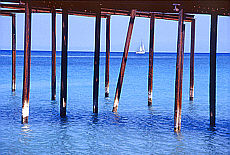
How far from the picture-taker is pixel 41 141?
29.8 ft

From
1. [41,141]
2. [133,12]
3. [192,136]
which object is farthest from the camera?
[133,12]

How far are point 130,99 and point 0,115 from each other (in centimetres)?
649

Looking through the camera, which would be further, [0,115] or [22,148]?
[0,115]

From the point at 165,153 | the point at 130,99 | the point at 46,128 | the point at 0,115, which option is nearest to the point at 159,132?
the point at 165,153

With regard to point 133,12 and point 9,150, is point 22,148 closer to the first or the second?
point 9,150

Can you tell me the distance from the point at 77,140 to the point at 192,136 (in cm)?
300

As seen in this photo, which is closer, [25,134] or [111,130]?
[25,134]

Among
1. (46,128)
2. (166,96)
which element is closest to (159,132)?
(46,128)

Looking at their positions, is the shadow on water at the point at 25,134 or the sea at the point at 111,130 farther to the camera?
the shadow on water at the point at 25,134

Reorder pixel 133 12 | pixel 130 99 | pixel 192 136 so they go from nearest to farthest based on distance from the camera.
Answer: pixel 192 136
pixel 133 12
pixel 130 99

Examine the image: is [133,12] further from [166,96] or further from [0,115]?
[166,96]

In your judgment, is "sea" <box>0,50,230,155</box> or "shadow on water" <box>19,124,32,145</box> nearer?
"sea" <box>0,50,230,155</box>

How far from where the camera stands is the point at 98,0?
30.6 ft

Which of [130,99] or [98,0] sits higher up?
[98,0]
